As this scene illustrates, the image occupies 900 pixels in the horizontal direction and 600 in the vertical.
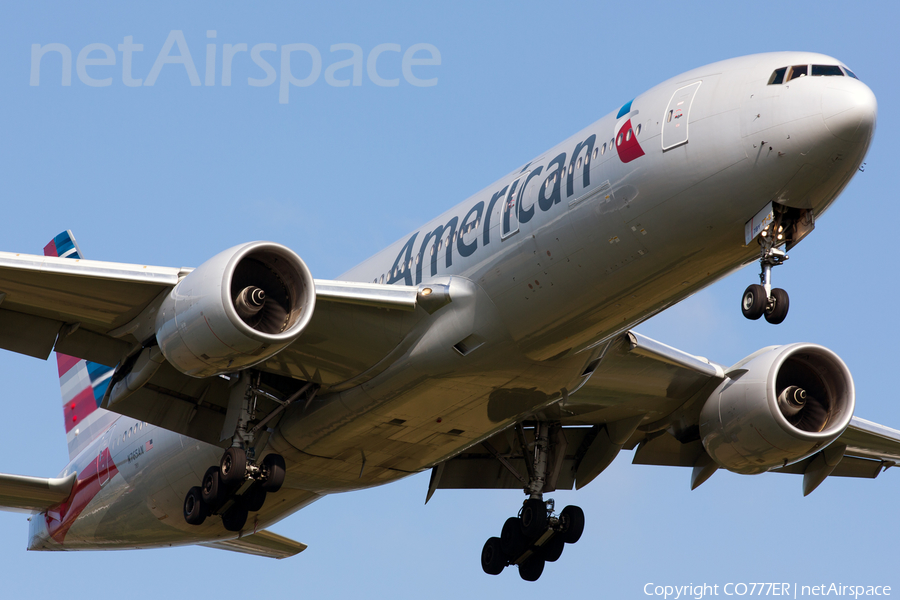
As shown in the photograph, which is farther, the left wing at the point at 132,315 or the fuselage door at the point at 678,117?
the left wing at the point at 132,315

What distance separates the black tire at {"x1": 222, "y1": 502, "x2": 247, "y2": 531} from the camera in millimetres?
19797

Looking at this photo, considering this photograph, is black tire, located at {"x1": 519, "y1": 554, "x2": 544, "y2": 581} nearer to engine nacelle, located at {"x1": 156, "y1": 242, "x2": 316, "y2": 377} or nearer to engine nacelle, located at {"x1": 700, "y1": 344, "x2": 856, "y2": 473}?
engine nacelle, located at {"x1": 700, "y1": 344, "x2": 856, "y2": 473}

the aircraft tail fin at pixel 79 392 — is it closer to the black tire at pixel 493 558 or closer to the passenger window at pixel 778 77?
the black tire at pixel 493 558

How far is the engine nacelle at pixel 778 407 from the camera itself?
71.9 ft

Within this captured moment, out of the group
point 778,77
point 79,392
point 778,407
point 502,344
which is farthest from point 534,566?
point 778,77

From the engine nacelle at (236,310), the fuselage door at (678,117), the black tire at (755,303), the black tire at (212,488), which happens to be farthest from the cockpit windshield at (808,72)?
the black tire at (212,488)

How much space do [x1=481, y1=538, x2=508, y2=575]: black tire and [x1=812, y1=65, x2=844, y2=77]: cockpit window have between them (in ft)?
40.8

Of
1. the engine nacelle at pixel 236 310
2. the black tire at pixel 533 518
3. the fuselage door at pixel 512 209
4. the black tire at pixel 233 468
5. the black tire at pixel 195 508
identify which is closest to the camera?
the engine nacelle at pixel 236 310

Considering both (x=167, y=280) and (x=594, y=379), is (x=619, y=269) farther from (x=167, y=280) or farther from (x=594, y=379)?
(x=167, y=280)

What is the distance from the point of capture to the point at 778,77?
611 inches

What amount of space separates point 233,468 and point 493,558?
715 centimetres

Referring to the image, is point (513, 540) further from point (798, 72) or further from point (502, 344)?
point (798, 72)

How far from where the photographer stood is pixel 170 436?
22.2 meters

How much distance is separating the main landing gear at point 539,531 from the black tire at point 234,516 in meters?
6.20
